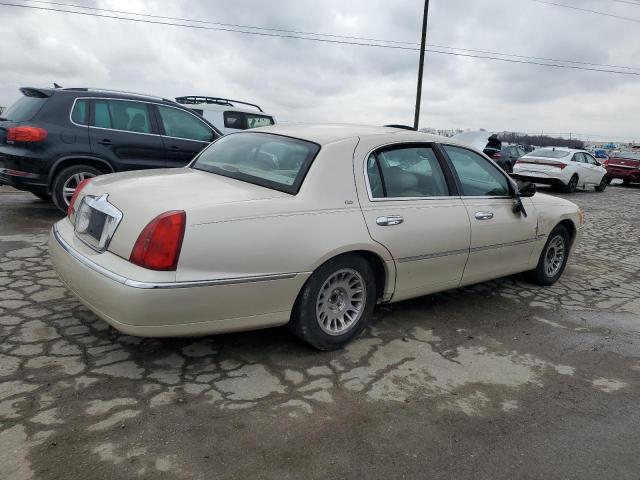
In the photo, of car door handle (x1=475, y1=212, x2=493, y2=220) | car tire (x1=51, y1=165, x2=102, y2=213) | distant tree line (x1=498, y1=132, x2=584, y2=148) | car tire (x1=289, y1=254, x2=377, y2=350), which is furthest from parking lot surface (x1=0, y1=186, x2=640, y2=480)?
distant tree line (x1=498, y1=132, x2=584, y2=148)

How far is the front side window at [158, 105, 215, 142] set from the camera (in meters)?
7.35

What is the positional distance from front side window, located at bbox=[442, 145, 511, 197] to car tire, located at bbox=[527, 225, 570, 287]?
99cm

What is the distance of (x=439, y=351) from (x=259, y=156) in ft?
6.26

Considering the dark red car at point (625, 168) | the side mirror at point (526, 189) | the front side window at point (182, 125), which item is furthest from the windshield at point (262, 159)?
the dark red car at point (625, 168)

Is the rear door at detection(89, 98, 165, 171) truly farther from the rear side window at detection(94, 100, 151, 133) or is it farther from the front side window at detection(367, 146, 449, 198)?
the front side window at detection(367, 146, 449, 198)

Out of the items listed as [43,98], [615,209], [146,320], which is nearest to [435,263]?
[146,320]

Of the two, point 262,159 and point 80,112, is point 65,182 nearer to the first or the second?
point 80,112

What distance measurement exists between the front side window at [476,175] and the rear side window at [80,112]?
4.75 metres

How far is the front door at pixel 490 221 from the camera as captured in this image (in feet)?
13.9

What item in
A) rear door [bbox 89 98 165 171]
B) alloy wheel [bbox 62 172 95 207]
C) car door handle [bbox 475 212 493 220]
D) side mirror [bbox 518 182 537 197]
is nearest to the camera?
car door handle [bbox 475 212 493 220]

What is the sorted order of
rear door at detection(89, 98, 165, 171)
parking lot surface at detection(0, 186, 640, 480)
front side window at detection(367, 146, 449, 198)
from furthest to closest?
→ rear door at detection(89, 98, 165, 171)
front side window at detection(367, 146, 449, 198)
parking lot surface at detection(0, 186, 640, 480)

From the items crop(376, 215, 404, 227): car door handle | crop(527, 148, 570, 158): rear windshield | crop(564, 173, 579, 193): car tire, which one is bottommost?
crop(564, 173, 579, 193): car tire

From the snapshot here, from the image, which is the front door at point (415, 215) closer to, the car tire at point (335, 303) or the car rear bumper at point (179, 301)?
the car tire at point (335, 303)

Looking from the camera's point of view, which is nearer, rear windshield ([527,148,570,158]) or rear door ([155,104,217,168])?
rear door ([155,104,217,168])
